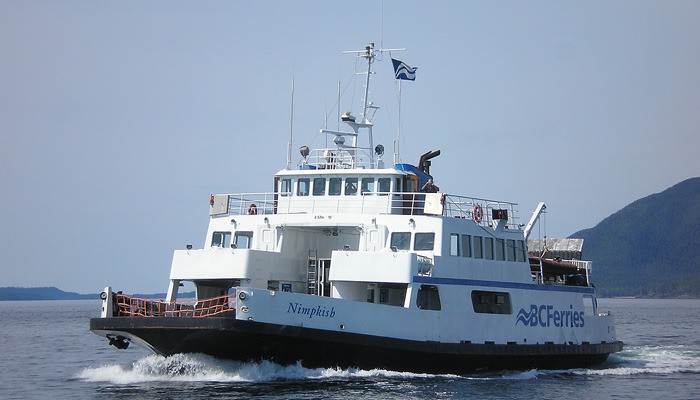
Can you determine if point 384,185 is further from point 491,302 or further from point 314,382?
point 314,382

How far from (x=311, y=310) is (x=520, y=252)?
829 centimetres

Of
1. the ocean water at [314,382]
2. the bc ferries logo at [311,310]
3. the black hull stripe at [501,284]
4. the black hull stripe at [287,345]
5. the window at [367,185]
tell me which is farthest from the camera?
the window at [367,185]

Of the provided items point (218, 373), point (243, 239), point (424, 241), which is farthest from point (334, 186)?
point (218, 373)

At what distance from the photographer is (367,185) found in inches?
1076

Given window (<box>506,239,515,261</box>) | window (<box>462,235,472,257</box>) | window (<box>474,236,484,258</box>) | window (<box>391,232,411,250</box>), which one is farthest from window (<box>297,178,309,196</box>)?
window (<box>506,239,515,261</box>)

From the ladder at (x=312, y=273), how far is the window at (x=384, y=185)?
244 cm

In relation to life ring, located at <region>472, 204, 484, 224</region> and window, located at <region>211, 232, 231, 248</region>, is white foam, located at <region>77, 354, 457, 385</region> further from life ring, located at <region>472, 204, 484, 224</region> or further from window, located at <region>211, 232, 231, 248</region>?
life ring, located at <region>472, 204, 484, 224</region>

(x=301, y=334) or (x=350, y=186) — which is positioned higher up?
(x=350, y=186)

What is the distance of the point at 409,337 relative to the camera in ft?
79.4

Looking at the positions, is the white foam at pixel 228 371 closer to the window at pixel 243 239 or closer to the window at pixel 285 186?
the window at pixel 243 239

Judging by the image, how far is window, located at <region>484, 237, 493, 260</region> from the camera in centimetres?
2730

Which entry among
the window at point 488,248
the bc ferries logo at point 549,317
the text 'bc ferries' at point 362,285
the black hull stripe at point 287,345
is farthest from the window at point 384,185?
the bc ferries logo at point 549,317

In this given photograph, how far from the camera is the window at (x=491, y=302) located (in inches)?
1051

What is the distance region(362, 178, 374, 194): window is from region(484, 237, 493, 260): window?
3.39m
